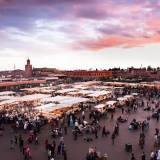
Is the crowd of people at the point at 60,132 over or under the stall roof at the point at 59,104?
under

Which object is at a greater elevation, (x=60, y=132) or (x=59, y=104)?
(x=59, y=104)

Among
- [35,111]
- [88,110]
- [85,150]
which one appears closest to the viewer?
[85,150]

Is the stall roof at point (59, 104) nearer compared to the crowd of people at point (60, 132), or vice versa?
the crowd of people at point (60, 132)

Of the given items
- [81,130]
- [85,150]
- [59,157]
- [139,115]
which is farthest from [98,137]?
[139,115]

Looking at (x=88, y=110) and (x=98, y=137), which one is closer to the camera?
(x=98, y=137)

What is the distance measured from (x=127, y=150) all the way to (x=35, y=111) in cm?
943

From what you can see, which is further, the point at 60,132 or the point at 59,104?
the point at 59,104

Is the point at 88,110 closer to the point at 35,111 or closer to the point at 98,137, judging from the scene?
the point at 35,111

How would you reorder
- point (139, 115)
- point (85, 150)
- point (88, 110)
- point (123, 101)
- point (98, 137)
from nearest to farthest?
point (85, 150) → point (98, 137) → point (139, 115) → point (88, 110) → point (123, 101)

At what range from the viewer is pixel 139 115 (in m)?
25.0

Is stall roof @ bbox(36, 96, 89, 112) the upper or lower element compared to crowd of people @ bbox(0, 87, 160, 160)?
upper

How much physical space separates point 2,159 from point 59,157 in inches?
A: 106

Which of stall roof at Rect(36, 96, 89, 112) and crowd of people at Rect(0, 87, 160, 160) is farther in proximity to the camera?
stall roof at Rect(36, 96, 89, 112)

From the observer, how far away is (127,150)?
47.3 ft
